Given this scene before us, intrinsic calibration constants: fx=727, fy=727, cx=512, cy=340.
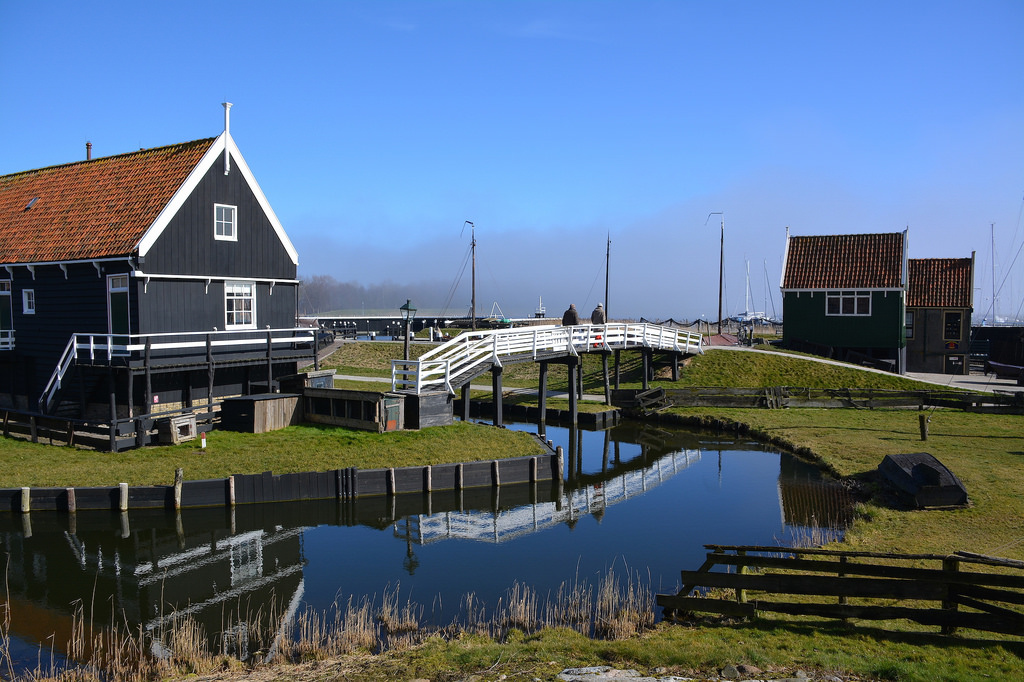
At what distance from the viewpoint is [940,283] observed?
50688mm

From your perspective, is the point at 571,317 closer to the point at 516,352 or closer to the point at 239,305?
the point at 516,352

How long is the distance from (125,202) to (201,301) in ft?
16.0

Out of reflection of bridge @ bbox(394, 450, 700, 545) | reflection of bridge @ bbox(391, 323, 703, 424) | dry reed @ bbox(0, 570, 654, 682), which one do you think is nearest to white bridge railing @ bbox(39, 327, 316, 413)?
reflection of bridge @ bbox(391, 323, 703, 424)

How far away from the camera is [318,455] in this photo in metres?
23.5

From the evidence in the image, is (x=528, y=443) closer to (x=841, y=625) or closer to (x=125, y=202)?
(x=841, y=625)

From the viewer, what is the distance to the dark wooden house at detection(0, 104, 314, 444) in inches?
1008

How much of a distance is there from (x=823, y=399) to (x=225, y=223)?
29475 millimetres

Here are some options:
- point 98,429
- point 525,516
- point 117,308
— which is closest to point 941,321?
point 525,516

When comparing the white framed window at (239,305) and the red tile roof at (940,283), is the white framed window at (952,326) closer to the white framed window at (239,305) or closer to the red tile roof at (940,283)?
the red tile roof at (940,283)

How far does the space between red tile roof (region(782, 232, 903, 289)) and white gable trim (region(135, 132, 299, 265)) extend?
3544 centimetres

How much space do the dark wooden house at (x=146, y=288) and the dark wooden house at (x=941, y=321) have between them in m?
41.5

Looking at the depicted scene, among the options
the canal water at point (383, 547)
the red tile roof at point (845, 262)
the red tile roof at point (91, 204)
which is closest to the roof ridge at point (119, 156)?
the red tile roof at point (91, 204)

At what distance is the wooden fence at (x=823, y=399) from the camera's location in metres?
33.9

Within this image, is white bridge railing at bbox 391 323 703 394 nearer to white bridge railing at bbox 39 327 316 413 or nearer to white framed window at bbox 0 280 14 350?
white bridge railing at bbox 39 327 316 413
